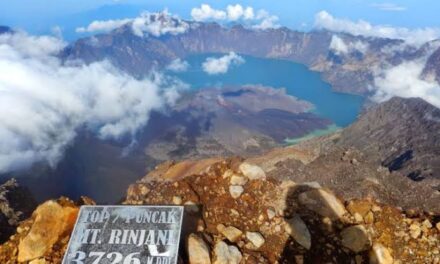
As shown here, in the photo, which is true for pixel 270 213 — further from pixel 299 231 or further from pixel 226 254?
pixel 226 254

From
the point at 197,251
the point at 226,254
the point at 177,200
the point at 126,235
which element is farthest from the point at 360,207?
the point at 126,235

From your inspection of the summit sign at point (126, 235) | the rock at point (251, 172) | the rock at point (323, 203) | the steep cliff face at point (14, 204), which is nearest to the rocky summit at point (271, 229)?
the rock at point (323, 203)

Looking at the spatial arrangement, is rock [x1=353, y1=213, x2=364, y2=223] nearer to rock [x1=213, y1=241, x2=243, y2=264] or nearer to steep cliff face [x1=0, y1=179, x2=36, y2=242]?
rock [x1=213, y1=241, x2=243, y2=264]

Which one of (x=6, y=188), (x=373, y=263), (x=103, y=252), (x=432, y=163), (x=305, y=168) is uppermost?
(x=103, y=252)

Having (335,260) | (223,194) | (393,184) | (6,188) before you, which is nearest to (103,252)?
(223,194)

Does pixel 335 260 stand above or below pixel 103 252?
below

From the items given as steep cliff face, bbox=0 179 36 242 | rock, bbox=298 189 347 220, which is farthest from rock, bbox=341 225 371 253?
steep cliff face, bbox=0 179 36 242

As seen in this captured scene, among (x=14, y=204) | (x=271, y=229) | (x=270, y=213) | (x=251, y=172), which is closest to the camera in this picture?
(x=271, y=229)

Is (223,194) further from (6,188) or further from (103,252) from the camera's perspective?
(6,188)
